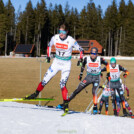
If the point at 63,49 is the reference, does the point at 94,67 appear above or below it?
below

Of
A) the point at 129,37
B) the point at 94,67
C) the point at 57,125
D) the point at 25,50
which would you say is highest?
the point at 129,37

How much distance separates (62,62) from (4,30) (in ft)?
234

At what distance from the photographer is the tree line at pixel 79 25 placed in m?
82.3

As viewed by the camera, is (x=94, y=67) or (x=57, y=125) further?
(x=94, y=67)

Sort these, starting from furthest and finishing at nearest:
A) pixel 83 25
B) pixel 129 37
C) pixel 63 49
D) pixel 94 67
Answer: pixel 83 25, pixel 129 37, pixel 94 67, pixel 63 49

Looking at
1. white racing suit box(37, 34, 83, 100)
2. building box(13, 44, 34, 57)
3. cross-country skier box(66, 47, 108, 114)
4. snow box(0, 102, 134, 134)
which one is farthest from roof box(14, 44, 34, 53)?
snow box(0, 102, 134, 134)

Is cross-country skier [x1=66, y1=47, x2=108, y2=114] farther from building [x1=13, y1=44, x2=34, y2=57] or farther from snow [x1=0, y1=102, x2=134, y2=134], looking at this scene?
building [x1=13, y1=44, x2=34, y2=57]

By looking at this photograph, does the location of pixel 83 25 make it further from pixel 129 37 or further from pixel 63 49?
pixel 63 49

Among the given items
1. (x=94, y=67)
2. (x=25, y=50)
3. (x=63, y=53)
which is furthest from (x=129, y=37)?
(x=63, y=53)

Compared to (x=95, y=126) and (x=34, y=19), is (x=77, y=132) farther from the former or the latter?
(x=34, y=19)

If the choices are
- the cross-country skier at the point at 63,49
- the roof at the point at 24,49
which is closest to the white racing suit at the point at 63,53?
the cross-country skier at the point at 63,49

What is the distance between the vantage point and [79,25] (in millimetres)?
91250

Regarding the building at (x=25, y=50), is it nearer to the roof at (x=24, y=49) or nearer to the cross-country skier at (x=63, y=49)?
the roof at (x=24, y=49)

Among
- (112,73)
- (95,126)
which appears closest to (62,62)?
(95,126)
